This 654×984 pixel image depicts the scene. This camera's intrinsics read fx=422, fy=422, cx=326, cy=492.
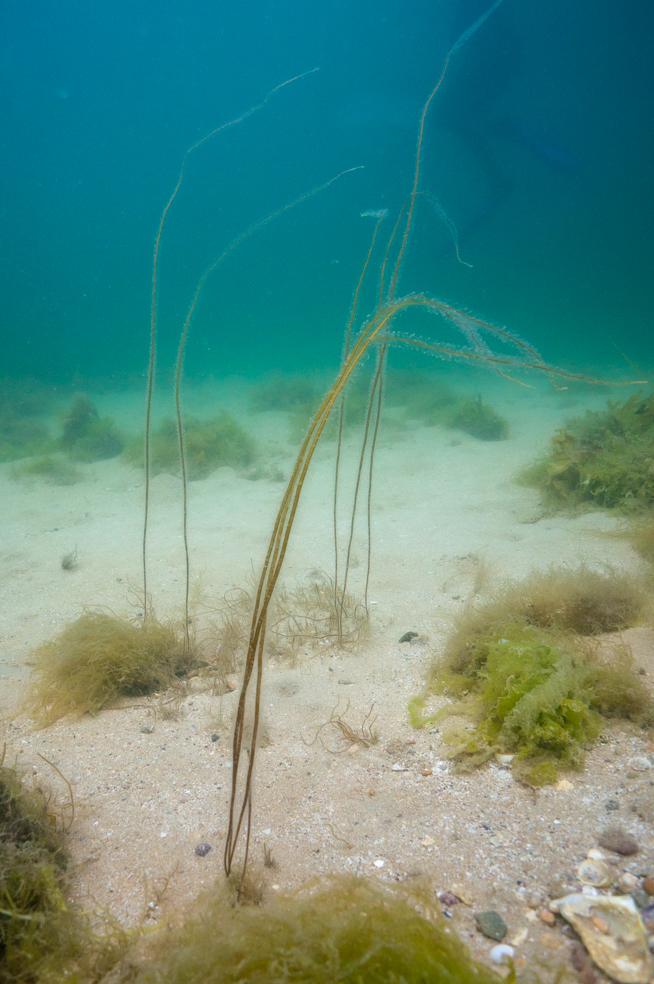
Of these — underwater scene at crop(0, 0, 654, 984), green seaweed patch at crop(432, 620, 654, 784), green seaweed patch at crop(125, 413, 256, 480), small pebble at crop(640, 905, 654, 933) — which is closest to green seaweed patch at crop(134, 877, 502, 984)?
underwater scene at crop(0, 0, 654, 984)

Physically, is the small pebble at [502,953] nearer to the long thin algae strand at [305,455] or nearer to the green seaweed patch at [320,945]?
the green seaweed patch at [320,945]

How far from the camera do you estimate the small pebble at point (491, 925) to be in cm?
125

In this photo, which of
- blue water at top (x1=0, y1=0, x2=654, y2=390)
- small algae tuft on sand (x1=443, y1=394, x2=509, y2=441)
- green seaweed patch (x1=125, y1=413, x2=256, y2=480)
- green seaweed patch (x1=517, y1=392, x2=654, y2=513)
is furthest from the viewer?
blue water at top (x1=0, y1=0, x2=654, y2=390)

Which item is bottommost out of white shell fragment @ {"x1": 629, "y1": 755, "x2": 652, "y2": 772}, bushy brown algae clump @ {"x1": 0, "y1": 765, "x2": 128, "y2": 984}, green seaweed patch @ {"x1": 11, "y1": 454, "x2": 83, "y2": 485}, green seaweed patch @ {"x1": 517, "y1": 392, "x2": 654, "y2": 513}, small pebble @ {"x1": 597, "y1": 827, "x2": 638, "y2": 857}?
bushy brown algae clump @ {"x1": 0, "y1": 765, "x2": 128, "y2": 984}

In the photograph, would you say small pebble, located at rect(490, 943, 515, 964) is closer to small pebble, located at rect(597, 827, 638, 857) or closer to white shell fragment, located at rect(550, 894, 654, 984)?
white shell fragment, located at rect(550, 894, 654, 984)

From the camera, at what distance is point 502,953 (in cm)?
119

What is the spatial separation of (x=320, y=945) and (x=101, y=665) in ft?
7.82

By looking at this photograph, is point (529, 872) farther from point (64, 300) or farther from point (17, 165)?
point (64, 300)

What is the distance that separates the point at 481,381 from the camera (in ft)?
78.3

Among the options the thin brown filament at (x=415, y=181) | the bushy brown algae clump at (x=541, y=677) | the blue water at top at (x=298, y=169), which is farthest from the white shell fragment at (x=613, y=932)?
the blue water at top at (x=298, y=169)

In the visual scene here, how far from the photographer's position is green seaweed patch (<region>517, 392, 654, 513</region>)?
5379 millimetres

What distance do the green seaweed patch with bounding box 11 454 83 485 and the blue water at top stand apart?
22.5m

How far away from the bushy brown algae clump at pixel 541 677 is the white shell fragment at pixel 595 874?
1.42ft

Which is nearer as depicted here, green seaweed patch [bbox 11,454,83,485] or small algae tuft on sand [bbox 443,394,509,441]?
green seaweed patch [bbox 11,454,83,485]
